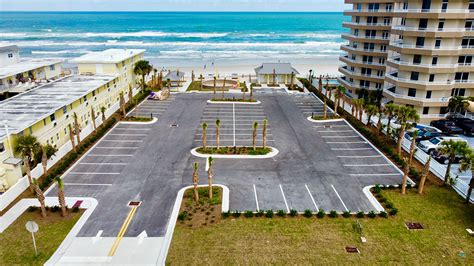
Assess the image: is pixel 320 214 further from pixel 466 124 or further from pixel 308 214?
pixel 466 124

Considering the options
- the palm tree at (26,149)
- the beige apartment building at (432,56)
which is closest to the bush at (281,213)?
the palm tree at (26,149)

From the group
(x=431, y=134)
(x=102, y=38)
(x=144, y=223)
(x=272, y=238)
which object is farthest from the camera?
(x=102, y=38)

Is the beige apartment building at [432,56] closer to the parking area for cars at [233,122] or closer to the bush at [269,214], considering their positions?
the parking area for cars at [233,122]

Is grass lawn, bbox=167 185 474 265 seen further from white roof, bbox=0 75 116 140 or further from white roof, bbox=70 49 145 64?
white roof, bbox=70 49 145 64

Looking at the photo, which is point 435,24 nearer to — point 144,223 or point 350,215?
point 350,215

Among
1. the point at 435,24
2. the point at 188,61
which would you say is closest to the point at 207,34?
the point at 188,61

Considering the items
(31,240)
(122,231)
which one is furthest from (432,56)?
(31,240)
